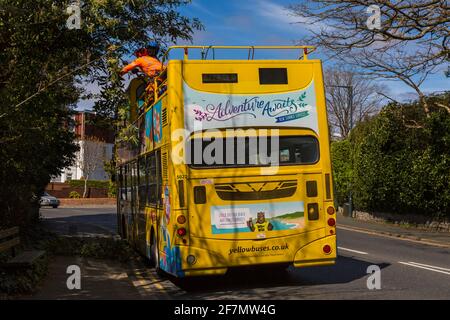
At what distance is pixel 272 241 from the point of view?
8797mm

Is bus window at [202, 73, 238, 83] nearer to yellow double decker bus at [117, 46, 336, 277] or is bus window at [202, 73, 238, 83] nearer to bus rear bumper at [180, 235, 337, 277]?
yellow double decker bus at [117, 46, 336, 277]

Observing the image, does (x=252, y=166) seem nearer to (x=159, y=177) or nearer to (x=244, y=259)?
(x=244, y=259)

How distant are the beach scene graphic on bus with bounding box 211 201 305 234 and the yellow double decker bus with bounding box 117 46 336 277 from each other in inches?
0.6

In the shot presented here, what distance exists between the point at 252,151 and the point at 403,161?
16339 millimetres

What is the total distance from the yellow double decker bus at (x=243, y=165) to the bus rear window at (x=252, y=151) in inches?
0.6

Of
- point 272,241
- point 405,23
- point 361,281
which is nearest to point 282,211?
point 272,241

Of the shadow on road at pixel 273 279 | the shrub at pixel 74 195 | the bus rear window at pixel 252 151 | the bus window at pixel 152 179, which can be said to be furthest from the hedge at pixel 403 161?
the shrub at pixel 74 195

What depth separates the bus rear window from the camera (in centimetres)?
873

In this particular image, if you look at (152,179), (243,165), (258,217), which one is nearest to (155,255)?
(152,179)

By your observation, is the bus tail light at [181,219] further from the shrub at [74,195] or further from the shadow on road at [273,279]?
the shrub at [74,195]

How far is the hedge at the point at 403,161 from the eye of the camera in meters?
21.4

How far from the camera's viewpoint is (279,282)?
984 centimetres

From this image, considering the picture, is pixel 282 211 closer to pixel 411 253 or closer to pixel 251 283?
pixel 251 283

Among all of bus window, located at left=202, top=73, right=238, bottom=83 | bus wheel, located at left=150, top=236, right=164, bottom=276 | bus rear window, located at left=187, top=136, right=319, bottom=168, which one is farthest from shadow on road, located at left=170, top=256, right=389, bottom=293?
bus window, located at left=202, top=73, right=238, bottom=83
